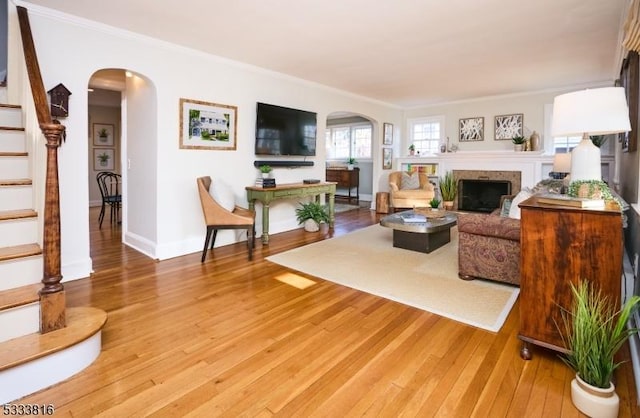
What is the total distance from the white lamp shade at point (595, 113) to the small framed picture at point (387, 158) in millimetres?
6131

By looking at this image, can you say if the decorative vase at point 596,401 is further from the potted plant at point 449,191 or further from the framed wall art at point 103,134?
the framed wall art at point 103,134

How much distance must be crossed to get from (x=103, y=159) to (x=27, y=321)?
787cm

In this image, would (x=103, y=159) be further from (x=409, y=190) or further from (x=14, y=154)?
(x=409, y=190)

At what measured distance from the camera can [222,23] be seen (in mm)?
3420

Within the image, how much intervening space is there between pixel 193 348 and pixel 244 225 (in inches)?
77.0

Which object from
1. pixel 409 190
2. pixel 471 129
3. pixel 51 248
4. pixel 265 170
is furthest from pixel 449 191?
pixel 51 248

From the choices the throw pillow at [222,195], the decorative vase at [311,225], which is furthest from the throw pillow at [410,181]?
the throw pillow at [222,195]

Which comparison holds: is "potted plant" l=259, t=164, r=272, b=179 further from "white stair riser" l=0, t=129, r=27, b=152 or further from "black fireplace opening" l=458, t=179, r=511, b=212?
"black fireplace opening" l=458, t=179, r=511, b=212

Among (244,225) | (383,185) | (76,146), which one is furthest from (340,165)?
(76,146)

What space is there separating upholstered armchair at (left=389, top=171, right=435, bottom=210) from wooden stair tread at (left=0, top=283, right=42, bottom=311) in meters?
5.98

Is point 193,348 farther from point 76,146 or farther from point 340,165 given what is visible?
point 340,165

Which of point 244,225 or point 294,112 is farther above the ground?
point 294,112

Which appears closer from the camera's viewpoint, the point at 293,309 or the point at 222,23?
the point at 293,309

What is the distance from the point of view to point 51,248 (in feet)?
6.32
